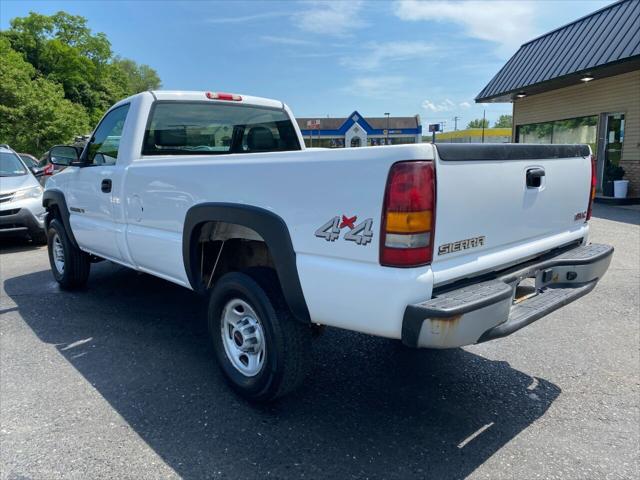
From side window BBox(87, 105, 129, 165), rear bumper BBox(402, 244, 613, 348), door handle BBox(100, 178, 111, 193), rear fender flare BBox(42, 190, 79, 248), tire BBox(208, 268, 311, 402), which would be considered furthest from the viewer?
rear fender flare BBox(42, 190, 79, 248)

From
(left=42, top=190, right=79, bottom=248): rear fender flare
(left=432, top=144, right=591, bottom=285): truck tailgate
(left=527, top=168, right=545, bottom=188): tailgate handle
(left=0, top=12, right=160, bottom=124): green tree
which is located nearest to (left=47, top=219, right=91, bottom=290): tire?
(left=42, top=190, right=79, bottom=248): rear fender flare

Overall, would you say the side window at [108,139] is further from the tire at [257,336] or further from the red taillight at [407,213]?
the red taillight at [407,213]

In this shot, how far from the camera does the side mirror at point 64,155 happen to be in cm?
507

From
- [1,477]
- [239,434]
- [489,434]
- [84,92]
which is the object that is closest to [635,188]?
[489,434]

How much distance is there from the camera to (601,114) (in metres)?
14.9

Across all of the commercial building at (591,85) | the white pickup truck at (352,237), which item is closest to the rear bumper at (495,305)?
the white pickup truck at (352,237)

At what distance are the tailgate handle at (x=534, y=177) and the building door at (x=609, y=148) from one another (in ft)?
44.3

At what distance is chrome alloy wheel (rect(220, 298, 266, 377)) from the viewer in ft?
10.0

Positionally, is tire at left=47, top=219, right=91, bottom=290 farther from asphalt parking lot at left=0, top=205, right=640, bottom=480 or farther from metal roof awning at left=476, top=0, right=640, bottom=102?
Result: metal roof awning at left=476, top=0, right=640, bottom=102

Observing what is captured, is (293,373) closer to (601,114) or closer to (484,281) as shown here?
(484,281)

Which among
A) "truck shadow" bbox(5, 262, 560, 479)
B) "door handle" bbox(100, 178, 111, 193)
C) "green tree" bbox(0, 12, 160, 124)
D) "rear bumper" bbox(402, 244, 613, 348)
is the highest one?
"green tree" bbox(0, 12, 160, 124)

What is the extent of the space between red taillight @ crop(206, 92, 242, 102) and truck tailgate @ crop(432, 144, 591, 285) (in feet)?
9.58

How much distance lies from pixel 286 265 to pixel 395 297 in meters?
0.67

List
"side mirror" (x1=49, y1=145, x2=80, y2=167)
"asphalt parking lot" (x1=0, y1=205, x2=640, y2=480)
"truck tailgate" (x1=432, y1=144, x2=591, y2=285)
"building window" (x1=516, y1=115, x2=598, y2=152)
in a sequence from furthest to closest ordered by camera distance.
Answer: "building window" (x1=516, y1=115, x2=598, y2=152) < "side mirror" (x1=49, y1=145, x2=80, y2=167) < "asphalt parking lot" (x1=0, y1=205, x2=640, y2=480) < "truck tailgate" (x1=432, y1=144, x2=591, y2=285)
